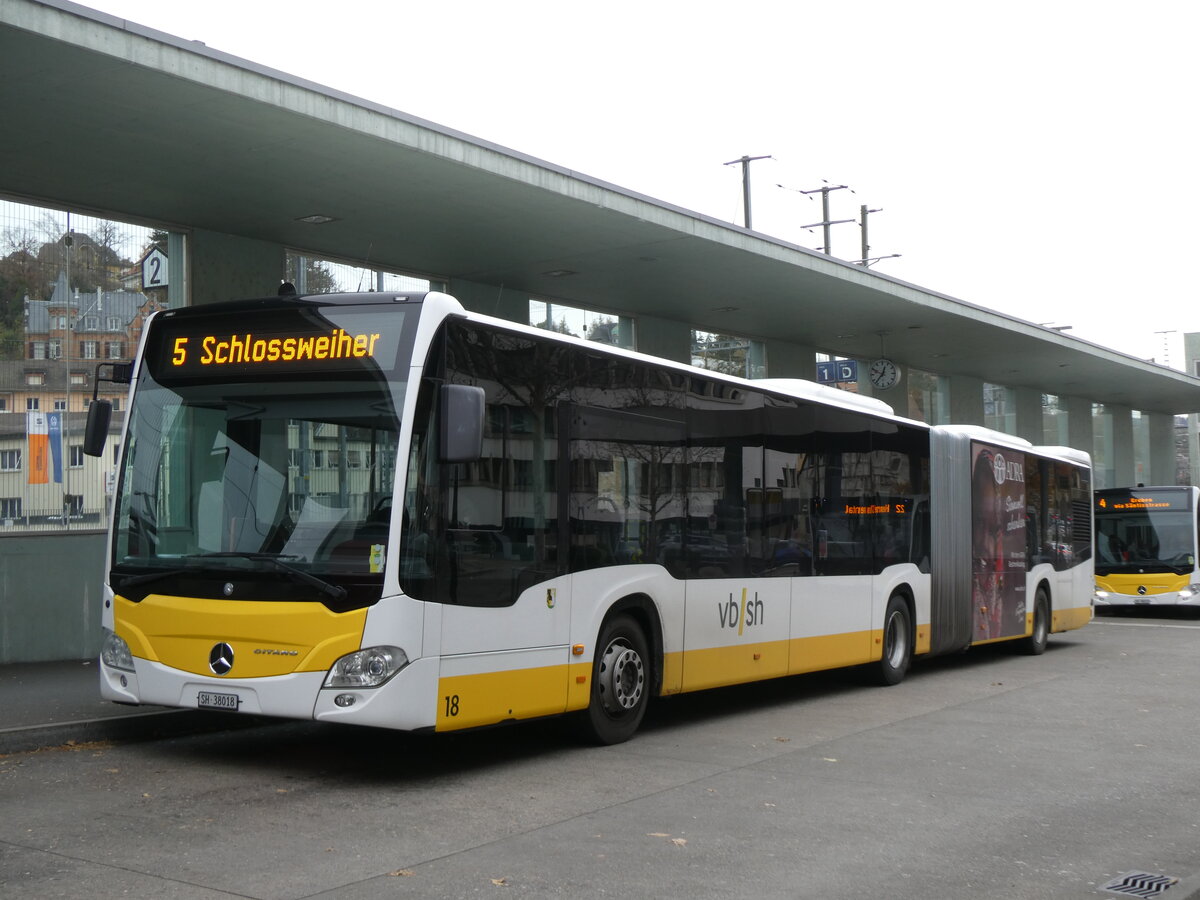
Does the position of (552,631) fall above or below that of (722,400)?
below

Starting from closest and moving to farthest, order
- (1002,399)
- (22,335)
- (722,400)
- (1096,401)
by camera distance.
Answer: (722,400) < (22,335) < (1002,399) < (1096,401)

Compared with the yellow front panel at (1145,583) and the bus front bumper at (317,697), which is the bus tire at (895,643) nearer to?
the bus front bumper at (317,697)

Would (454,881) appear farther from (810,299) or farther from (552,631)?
(810,299)

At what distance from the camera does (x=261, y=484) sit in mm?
8703

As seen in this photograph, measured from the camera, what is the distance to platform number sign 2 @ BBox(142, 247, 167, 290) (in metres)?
15.3

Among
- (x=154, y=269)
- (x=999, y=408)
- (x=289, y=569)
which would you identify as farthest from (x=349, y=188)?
(x=999, y=408)

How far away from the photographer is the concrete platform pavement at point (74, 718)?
31.6ft

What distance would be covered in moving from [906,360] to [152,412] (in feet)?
78.9

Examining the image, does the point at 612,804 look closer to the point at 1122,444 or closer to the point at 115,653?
the point at 115,653

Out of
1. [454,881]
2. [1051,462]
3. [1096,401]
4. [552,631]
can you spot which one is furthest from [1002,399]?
[454,881]

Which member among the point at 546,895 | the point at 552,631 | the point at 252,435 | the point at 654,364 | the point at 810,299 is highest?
the point at 810,299

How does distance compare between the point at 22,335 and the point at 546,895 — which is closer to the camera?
the point at 546,895

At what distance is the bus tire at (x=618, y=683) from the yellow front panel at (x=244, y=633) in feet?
7.73

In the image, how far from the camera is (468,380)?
8.88 metres
